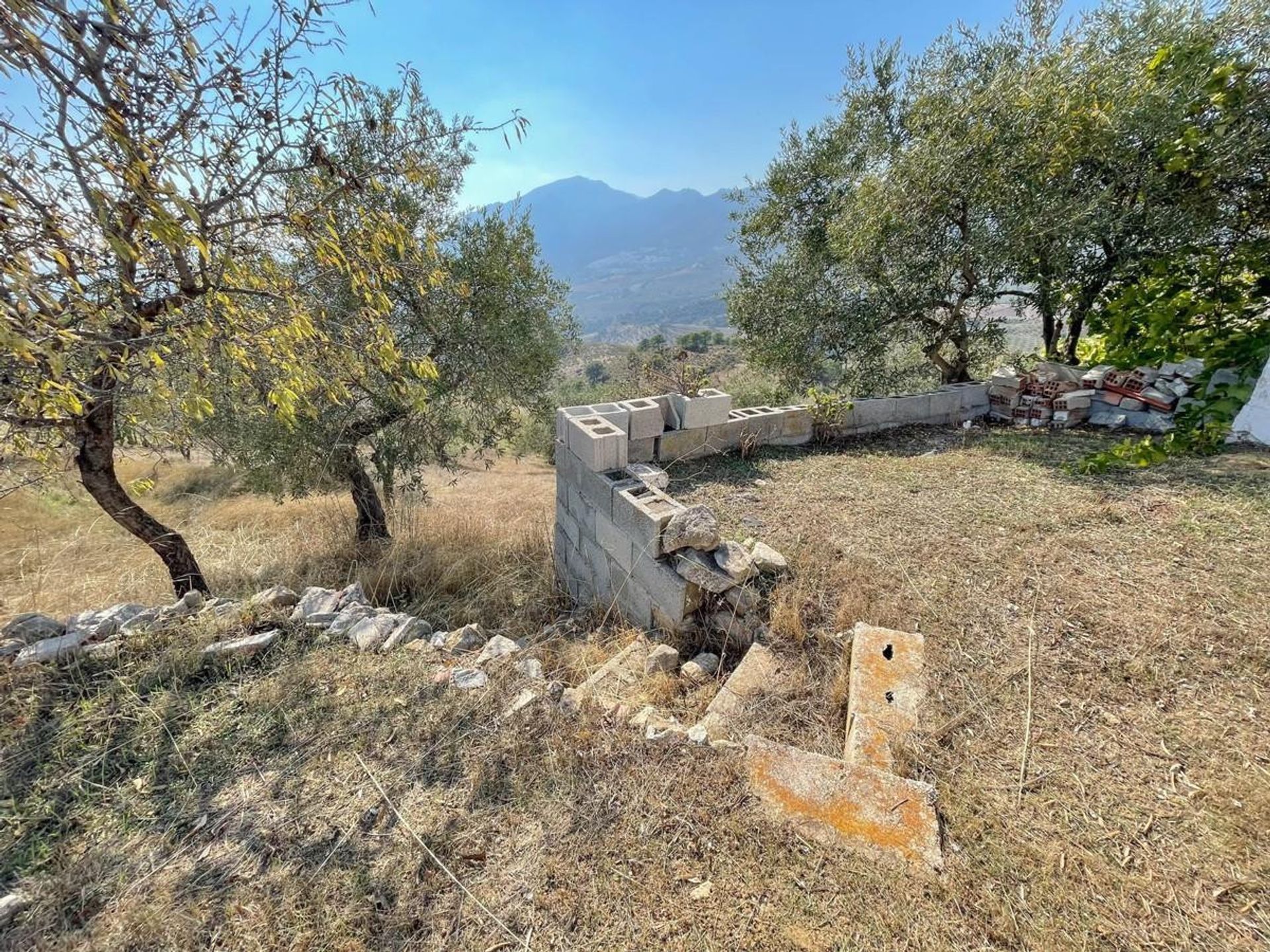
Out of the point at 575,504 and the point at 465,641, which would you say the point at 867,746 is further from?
the point at 575,504

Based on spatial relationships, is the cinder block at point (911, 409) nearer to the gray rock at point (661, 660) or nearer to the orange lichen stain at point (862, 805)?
the gray rock at point (661, 660)

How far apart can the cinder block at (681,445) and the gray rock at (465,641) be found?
2.76 m

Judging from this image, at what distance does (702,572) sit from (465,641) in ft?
6.16

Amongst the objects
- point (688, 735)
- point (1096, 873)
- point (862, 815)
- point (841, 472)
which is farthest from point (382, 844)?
point (841, 472)

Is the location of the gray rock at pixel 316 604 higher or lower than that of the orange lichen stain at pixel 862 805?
higher

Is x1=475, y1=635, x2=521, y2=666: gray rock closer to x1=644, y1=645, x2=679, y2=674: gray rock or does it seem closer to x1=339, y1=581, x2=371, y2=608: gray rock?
x1=644, y1=645, x2=679, y2=674: gray rock

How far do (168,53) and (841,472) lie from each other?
623 cm

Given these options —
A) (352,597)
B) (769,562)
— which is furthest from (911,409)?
(352,597)

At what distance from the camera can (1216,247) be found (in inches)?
235

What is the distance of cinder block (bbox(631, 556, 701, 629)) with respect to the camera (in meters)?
3.87

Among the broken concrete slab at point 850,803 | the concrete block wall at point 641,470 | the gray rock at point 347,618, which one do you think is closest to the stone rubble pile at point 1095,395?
the concrete block wall at point 641,470

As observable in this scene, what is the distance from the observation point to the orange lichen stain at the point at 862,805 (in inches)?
80.3

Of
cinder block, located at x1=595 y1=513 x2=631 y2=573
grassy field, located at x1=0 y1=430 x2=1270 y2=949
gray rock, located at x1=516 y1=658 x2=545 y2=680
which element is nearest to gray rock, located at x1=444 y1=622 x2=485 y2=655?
grassy field, located at x1=0 y1=430 x2=1270 y2=949

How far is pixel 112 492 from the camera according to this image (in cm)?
468
